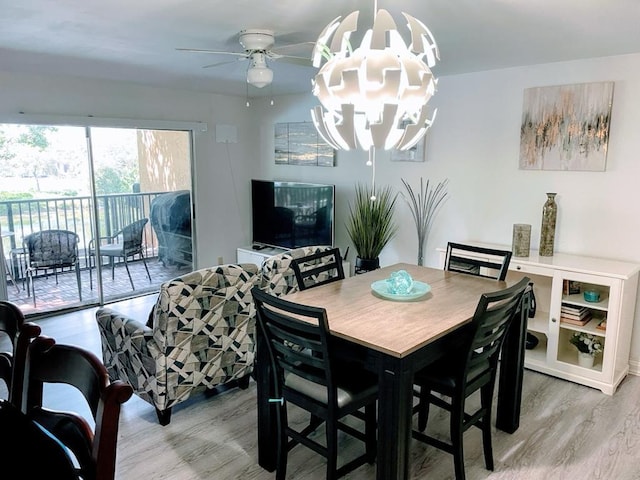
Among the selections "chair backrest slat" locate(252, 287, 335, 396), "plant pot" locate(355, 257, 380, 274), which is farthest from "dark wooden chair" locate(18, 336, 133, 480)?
"plant pot" locate(355, 257, 380, 274)

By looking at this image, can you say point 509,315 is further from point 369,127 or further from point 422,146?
point 422,146

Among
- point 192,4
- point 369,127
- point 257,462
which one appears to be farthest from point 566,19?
point 257,462

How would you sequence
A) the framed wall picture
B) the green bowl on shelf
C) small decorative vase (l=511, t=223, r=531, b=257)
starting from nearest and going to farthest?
1. the green bowl on shelf
2. small decorative vase (l=511, t=223, r=531, b=257)
3. the framed wall picture

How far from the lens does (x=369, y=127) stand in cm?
192

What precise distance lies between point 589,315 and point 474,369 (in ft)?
5.70

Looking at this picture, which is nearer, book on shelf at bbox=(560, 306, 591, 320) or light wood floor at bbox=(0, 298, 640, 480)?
light wood floor at bbox=(0, 298, 640, 480)

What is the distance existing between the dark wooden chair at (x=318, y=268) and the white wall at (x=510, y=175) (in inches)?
65.4

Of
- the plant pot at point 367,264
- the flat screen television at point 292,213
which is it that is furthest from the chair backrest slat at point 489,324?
the flat screen television at point 292,213

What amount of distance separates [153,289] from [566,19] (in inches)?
190

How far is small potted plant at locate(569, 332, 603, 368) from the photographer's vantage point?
11.0ft

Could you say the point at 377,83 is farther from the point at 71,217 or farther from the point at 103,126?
the point at 71,217

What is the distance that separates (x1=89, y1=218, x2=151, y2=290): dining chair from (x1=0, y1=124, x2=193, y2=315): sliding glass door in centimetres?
1

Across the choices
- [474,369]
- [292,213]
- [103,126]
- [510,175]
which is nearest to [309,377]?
[474,369]

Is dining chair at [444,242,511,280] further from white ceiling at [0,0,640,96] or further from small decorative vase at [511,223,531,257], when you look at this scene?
white ceiling at [0,0,640,96]
